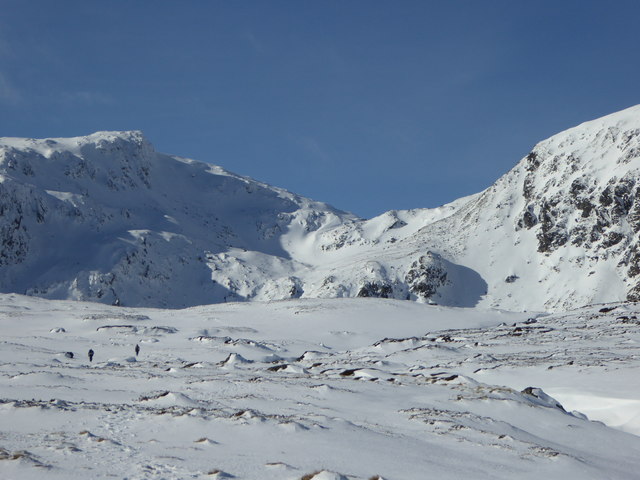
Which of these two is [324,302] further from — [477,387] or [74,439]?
[74,439]

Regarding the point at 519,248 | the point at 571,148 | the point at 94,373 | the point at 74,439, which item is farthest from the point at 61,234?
the point at 74,439

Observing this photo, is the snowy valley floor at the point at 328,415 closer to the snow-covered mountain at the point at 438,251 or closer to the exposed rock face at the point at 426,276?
the snow-covered mountain at the point at 438,251

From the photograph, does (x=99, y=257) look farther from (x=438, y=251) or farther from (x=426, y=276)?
(x=438, y=251)

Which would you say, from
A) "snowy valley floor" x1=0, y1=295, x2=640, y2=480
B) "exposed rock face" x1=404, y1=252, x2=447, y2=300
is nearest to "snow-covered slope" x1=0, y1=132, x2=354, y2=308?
"exposed rock face" x1=404, y1=252, x2=447, y2=300

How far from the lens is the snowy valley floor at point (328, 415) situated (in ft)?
50.9

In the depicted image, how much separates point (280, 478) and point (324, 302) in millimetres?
80001

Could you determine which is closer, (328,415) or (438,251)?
(328,415)

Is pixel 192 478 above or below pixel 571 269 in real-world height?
below

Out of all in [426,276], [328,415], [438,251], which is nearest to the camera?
[328,415]

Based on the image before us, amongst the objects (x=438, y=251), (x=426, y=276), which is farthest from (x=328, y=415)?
(x=438, y=251)

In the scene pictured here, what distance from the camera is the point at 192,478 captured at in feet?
45.4

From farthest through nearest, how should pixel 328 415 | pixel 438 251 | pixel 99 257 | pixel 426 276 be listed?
1. pixel 438 251
2. pixel 99 257
3. pixel 426 276
4. pixel 328 415

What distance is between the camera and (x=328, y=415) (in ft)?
72.0

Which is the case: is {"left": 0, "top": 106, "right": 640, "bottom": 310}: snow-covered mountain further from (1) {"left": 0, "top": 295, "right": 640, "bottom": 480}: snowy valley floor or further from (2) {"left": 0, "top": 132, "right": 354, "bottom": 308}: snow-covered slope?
(1) {"left": 0, "top": 295, "right": 640, "bottom": 480}: snowy valley floor
